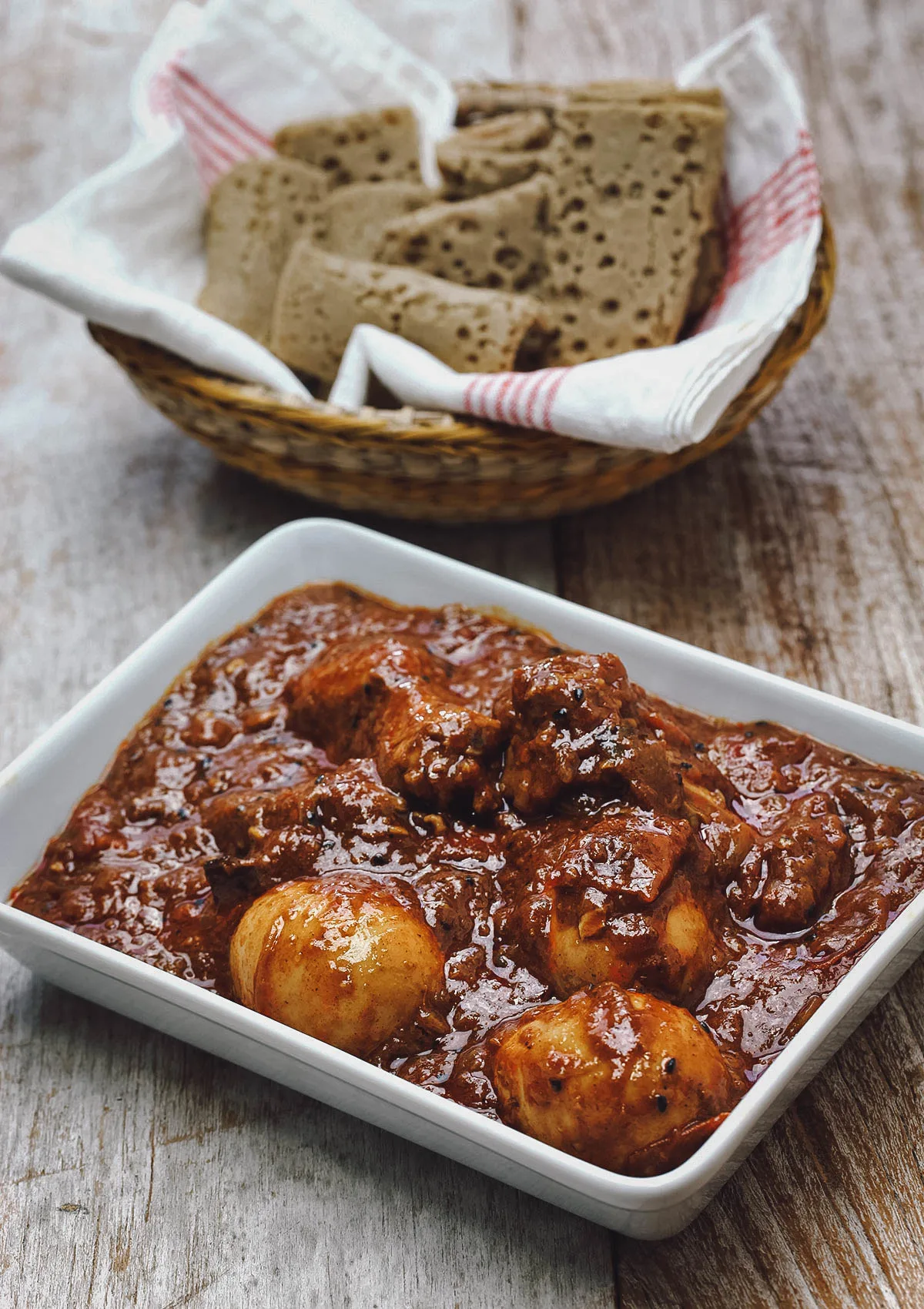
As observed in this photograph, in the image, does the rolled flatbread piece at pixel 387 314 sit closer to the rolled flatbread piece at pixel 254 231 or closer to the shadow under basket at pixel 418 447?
the rolled flatbread piece at pixel 254 231

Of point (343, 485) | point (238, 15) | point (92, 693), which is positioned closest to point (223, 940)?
point (92, 693)

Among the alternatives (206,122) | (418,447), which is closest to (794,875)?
(418,447)

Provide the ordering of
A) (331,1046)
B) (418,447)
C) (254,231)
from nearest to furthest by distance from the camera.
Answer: (331,1046) < (418,447) < (254,231)

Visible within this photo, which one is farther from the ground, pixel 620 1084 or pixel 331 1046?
pixel 620 1084

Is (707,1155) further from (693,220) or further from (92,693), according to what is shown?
(693,220)

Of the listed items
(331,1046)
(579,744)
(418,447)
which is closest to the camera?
(331,1046)

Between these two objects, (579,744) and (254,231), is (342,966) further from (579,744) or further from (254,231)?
(254,231)

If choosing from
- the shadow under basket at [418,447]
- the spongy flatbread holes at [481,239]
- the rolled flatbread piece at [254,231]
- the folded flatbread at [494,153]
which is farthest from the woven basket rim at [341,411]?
the folded flatbread at [494,153]
